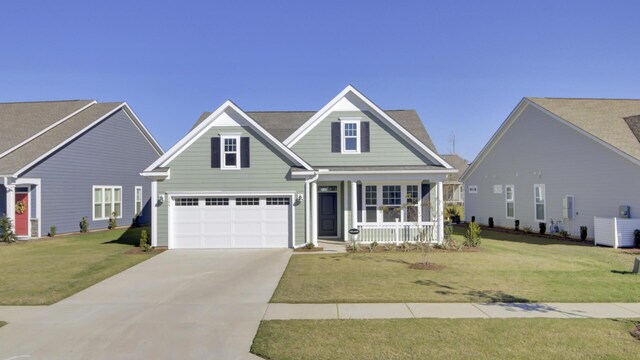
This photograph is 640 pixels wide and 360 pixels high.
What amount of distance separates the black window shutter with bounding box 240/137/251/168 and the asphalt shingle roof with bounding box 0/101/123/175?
11052mm

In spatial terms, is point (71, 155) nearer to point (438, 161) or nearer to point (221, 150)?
point (221, 150)

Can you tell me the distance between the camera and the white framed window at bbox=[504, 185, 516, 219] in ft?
81.0

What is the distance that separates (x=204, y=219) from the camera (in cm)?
1677

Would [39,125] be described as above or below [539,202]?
above

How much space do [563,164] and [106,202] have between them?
84.4 ft

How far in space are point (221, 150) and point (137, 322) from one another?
10096 mm

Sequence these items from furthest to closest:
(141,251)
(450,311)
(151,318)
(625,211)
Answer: (625,211) → (141,251) → (450,311) → (151,318)

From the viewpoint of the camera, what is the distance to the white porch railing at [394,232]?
1703 centimetres

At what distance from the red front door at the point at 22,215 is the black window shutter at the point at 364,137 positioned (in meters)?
16.4

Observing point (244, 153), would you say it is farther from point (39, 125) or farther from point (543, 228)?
point (543, 228)

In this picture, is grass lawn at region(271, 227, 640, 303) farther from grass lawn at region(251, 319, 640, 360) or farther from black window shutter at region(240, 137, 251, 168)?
black window shutter at region(240, 137, 251, 168)

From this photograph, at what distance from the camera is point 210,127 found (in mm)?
16750

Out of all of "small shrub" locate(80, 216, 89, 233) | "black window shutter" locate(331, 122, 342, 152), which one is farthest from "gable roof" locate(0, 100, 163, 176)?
"black window shutter" locate(331, 122, 342, 152)

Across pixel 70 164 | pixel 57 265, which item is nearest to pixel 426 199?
pixel 57 265
